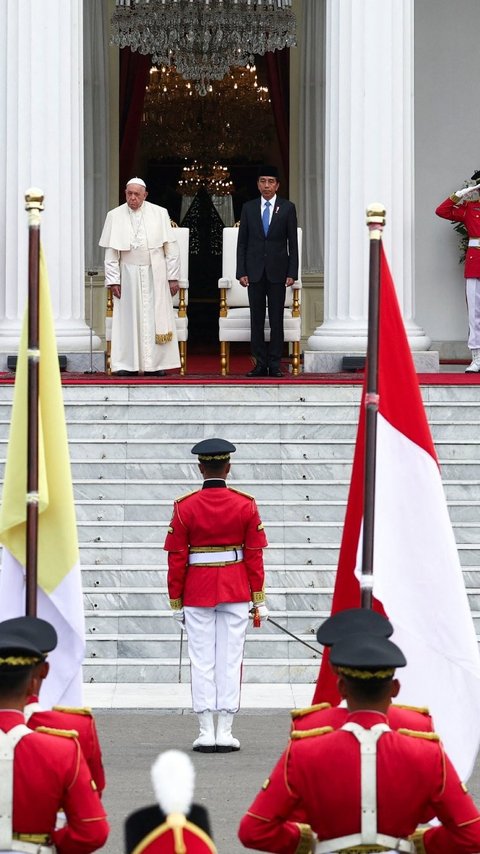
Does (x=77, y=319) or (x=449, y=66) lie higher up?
(x=449, y=66)

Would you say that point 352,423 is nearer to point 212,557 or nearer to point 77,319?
point 77,319

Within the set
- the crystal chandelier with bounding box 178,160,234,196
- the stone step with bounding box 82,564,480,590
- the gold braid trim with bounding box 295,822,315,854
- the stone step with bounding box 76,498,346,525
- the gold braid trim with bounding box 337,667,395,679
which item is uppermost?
the crystal chandelier with bounding box 178,160,234,196

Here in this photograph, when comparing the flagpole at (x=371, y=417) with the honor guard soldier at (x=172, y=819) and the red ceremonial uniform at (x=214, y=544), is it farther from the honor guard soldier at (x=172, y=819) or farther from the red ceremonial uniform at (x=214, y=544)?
the red ceremonial uniform at (x=214, y=544)

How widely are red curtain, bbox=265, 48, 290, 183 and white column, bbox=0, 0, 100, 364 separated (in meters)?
5.27

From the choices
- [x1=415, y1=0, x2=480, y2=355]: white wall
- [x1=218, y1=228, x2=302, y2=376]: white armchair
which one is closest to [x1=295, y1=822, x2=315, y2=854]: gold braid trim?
[x1=218, y1=228, x2=302, y2=376]: white armchair

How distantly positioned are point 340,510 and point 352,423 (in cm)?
119

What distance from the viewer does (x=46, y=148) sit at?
14828 mm

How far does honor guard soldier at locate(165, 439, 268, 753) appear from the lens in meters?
9.00

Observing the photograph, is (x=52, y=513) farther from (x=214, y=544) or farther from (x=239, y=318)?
(x=239, y=318)

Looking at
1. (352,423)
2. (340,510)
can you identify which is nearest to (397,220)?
(352,423)

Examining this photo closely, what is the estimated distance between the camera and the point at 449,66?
18.9m

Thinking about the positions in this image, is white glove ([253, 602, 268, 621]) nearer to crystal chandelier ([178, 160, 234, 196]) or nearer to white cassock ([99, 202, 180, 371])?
white cassock ([99, 202, 180, 371])

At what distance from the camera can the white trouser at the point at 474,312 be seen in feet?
51.2

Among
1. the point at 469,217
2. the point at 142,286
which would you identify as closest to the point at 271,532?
the point at 142,286
